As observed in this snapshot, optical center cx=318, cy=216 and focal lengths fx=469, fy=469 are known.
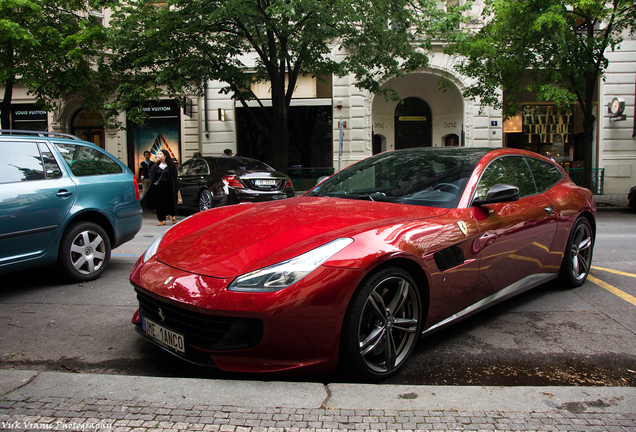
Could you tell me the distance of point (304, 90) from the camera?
19.9 meters

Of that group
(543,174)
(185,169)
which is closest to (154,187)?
(185,169)

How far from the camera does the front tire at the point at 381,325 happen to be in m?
2.46

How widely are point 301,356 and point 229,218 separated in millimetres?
1307

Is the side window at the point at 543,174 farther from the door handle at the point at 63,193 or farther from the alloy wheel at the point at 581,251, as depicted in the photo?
the door handle at the point at 63,193

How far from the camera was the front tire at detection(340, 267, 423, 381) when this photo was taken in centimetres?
246

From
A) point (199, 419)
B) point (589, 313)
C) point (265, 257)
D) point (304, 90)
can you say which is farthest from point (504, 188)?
point (304, 90)

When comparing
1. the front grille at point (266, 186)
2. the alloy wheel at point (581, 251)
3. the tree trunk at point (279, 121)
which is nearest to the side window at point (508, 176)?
the alloy wheel at point (581, 251)

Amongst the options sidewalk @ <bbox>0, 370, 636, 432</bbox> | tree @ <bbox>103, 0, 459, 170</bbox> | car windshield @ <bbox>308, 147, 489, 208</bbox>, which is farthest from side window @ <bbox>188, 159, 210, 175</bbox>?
sidewalk @ <bbox>0, 370, 636, 432</bbox>

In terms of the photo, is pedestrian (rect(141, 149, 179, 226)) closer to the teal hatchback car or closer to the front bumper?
the teal hatchback car

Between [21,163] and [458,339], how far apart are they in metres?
4.30

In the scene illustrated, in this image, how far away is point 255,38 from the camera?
1416cm

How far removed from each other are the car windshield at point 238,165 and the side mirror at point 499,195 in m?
8.54

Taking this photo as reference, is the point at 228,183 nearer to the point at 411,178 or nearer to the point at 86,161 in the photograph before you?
the point at 86,161

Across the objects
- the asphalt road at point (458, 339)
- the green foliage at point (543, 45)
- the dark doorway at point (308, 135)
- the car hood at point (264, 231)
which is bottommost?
the asphalt road at point (458, 339)
